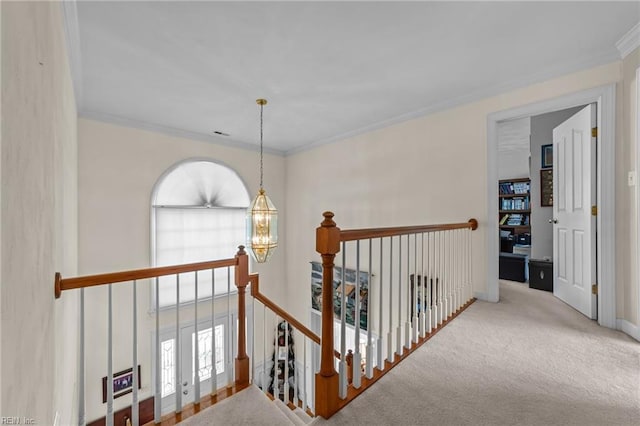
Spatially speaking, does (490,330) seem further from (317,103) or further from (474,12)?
(317,103)

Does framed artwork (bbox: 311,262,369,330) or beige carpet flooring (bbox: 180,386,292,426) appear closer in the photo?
beige carpet flooring (bbox: 180,386,292,426)

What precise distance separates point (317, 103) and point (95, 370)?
170 inches

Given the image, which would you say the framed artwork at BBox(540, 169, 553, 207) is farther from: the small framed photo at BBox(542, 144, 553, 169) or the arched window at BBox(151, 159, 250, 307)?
the arched window at BBox(151, 159, 250, 307)

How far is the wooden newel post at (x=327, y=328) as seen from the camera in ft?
4.46

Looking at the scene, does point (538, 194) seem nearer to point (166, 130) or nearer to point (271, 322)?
point (271, 322)

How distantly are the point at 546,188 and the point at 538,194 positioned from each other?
136mm

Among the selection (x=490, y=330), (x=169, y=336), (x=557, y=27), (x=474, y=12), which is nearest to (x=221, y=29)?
(x=474, y=12)

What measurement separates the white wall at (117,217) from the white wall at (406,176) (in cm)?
214

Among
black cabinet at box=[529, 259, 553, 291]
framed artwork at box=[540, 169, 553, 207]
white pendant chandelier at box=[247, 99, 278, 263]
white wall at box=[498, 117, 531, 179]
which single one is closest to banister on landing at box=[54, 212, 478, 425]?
white pendant chandelier at box=[247, 99, 278, 263]

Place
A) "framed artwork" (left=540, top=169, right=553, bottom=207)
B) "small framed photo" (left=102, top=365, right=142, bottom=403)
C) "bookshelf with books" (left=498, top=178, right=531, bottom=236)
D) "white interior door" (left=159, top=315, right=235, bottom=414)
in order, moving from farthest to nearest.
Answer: "bookshelf with books" (left=498, top=178, right=531, bottom=236) < "framed artwork" (left=540, top=169, right=553, bottom=207) < "white interior door" (left=159, top=315, right=235, bottom=414) < "small framed photo" (left=102, top=365, right=142, bottom=403)

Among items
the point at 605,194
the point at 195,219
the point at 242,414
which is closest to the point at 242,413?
the point at 242,414

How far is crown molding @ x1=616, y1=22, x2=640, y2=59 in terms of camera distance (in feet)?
6.57

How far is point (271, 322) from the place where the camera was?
541 cm

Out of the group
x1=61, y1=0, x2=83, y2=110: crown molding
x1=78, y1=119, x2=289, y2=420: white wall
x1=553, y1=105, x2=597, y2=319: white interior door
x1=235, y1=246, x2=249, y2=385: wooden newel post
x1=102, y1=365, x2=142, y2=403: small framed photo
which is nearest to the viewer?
x1=61, y1=0, x2=83, y2=110: crown molding
